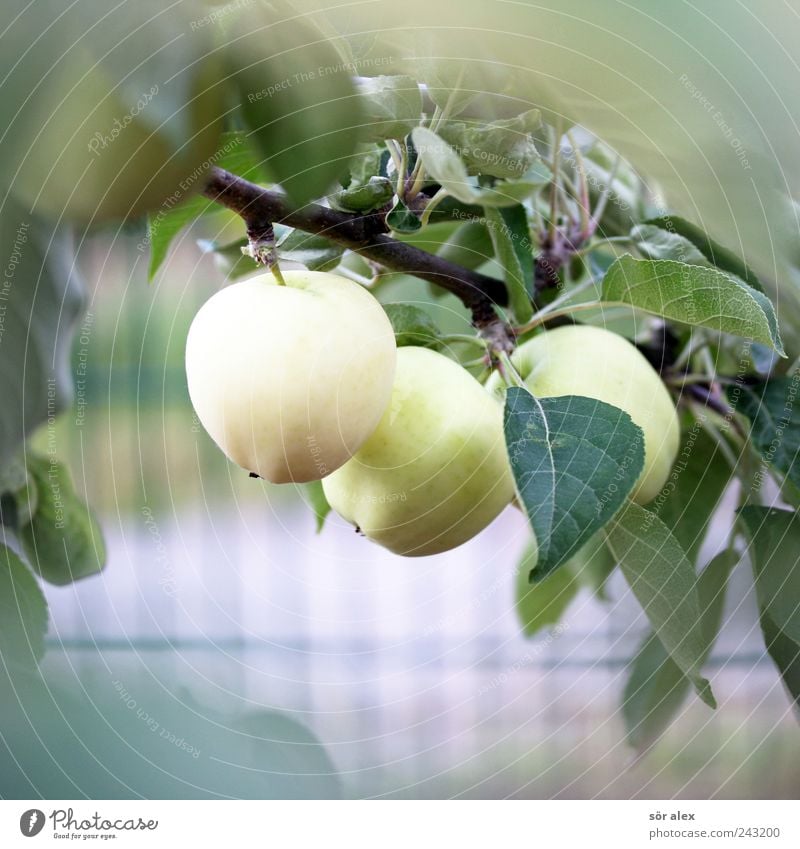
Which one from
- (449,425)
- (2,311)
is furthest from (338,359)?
(2,311)

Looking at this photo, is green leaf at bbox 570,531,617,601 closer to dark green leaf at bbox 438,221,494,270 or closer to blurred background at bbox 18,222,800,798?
blurred background at bbox 18,222,800,798

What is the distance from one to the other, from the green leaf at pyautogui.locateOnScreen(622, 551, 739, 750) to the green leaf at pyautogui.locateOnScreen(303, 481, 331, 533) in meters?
0.16

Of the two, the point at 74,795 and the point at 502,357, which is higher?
the point at 502,357

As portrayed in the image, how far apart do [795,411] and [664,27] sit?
0.50 ft

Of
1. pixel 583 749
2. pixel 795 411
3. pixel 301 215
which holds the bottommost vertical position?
pixel 583 749

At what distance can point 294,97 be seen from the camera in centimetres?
22

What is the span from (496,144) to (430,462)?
10cm

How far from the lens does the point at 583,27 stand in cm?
30

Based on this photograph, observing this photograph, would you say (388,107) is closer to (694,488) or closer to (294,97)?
(294,97)

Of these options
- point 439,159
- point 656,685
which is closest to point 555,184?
point 439,159

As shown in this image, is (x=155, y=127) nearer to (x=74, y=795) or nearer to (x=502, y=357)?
(x=502, y=357)

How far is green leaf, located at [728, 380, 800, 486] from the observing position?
0.32 m

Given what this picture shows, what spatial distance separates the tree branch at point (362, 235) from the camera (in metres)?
0.22

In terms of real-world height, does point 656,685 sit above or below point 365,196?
below
